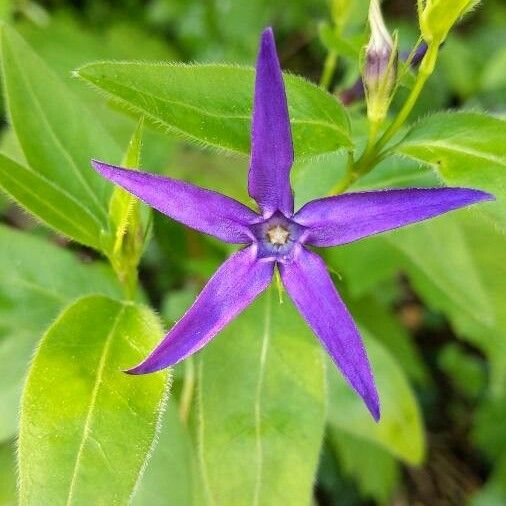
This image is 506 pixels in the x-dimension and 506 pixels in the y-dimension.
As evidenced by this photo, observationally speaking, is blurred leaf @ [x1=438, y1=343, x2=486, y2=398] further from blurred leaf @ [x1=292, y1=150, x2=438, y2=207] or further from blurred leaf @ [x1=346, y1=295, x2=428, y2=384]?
blurred leaf @ [x1=292, y1=150, x2=438, y2=207]

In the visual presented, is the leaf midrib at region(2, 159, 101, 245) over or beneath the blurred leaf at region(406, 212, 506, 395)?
beneath

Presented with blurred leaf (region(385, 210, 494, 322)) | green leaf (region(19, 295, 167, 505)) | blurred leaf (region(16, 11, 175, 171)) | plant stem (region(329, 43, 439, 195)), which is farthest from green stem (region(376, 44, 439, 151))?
blurred leaf (region(16, 11, 175, 171))

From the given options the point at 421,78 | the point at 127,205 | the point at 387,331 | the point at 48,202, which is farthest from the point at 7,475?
the point at 421,78

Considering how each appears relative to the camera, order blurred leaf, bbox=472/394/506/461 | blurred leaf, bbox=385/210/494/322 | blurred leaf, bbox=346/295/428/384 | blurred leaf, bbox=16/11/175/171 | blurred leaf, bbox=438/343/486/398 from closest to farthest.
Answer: blurred leaf, bbox=385/210/494/322 < blurred leaf, bbox=346/295/428/384 < blurred leaf, bbox=16/11/175/171 < blurred leaf, bbox=472/394/506/461 < blurred leaf, bbox=438/343/486/398

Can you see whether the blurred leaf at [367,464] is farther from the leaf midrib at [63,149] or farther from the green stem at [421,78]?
the green stem at [421,78]

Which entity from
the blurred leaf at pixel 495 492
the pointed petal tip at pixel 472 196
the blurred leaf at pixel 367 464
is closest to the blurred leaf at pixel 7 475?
the blurred leaf at pixel 367 464

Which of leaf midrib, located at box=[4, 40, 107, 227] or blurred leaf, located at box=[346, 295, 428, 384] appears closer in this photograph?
leaf midrib, located at box=[4, 40, 107, 227]
